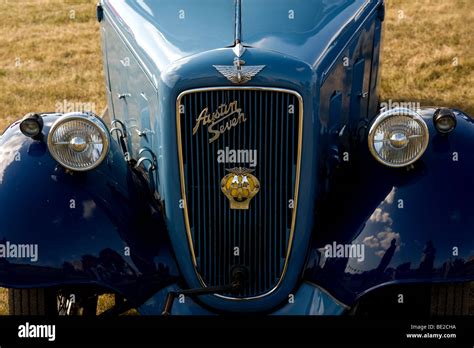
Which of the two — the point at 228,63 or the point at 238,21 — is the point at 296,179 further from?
the point at 238,21

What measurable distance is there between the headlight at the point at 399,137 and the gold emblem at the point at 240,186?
0.67 metres

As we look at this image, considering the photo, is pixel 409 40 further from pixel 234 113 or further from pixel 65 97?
pixel 234 113

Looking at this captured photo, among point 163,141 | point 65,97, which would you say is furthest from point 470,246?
point 65,97

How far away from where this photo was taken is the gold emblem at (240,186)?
164 inches

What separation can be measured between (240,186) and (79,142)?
85cm

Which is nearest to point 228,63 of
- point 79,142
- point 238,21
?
point 238,21

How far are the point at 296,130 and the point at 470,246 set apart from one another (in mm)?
990

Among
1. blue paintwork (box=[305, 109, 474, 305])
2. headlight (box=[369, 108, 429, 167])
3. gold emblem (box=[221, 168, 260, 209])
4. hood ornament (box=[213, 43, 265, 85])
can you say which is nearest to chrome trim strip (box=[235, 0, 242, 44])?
hood ornament (box=[213, 43, 265, 85])

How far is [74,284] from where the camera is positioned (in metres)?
4.17

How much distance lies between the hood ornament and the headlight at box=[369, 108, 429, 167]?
2.36 feet

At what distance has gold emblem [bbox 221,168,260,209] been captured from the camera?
4.16 metres

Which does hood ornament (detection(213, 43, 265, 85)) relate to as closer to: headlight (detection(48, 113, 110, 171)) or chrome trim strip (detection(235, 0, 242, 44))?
chrome trim strip (detection(235, 0, 242, 44))

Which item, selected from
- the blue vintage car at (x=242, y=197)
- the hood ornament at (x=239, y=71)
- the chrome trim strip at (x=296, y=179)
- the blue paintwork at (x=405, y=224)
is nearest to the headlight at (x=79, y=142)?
the blue vintage car at (x=242, y=197)

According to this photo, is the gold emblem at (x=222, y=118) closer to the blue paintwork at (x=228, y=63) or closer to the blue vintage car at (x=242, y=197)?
the blue vintage car at (x=242, y=197)
